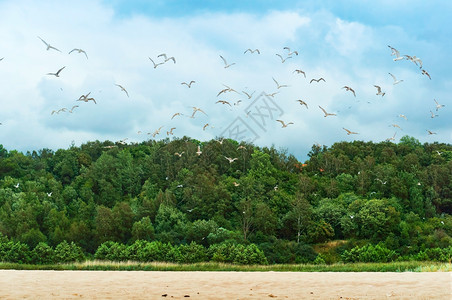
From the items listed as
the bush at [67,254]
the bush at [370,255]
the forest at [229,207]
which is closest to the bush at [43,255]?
the forest at [229,207]

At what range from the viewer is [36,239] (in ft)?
234

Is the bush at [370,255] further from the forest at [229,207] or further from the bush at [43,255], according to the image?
the bush at [43,255]

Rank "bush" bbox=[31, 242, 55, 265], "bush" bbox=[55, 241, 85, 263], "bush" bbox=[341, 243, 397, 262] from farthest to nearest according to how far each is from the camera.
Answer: "bush" bbox=[341, 243, 397, 262] < "bush" bbox=[55, 241, 85, 263] < "bush" bbox=[31, 242, 55, 265]

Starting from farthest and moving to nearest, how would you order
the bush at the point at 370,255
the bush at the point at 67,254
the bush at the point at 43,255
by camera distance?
the bush at the point at 370,255
the bush at the point at 67,254
the bush at the point at 43,255

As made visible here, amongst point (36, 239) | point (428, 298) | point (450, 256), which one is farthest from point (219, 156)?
point (428, 298)

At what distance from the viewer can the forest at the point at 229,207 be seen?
215ft

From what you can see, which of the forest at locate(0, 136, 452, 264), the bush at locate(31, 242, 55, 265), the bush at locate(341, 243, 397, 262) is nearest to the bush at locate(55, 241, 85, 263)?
the forest at locate(0, 136, 452, 264)

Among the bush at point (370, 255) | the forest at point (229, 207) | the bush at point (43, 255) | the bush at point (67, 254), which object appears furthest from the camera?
the forest at point (229, 207)

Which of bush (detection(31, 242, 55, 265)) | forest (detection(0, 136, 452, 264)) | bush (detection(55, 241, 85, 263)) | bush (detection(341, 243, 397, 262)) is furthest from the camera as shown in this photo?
forest (detection(0, 136, 452, 264))

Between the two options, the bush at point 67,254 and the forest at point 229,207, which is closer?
the bush at point 67,254

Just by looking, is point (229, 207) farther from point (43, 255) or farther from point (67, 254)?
point (43, 255)

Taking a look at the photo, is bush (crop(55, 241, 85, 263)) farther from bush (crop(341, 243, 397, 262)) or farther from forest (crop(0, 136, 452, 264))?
bush (crop(341, 243, 397, 262))

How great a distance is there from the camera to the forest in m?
65.4

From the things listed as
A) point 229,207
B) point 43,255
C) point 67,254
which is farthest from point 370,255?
point 43,255
